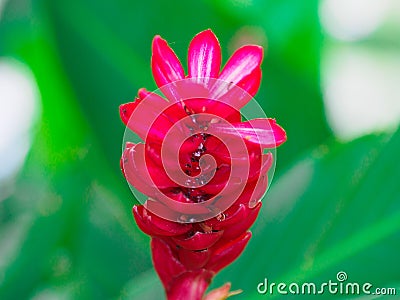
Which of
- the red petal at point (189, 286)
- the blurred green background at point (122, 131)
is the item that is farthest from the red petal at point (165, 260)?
the blurred green background at point (122, 131)

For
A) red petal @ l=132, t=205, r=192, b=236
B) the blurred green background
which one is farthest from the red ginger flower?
the blurred green background

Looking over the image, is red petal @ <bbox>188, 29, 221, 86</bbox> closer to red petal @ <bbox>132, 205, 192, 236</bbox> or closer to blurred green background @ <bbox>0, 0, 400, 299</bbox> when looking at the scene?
red petal @ <bbox>132, 205, 192, 236</bbox>

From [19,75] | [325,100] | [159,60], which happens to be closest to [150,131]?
[159,60]

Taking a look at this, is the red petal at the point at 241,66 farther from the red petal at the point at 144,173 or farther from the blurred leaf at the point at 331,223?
the blurred leaf at the point at 331,223

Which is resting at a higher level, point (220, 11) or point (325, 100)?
point (220, 11)

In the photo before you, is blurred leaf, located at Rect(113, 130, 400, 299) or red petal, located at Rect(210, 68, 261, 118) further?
blurred leaf, located at Rect(113, 130, 400, 299)

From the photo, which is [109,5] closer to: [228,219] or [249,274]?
[249,274]
